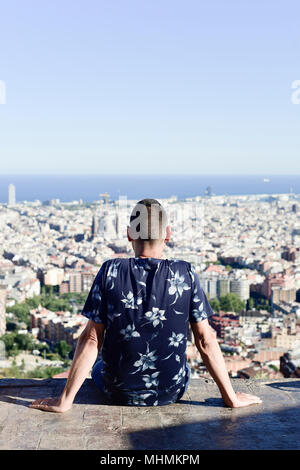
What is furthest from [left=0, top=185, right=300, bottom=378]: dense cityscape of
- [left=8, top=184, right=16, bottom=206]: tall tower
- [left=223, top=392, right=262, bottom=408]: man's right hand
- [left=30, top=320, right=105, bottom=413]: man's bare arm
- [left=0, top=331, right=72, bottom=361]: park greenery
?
[left=30, top=320, right=105, bottom=413]: man's bare arm

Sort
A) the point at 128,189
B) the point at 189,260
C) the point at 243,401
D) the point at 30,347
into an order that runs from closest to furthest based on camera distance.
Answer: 1. the point at 243,401
2. the point at 30,347
3. the point at 189,260
4. the point at 128,189

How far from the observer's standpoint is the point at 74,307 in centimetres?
1430

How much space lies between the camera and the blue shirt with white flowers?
1268 mm

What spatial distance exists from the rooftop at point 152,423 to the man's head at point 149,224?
1.21 ft

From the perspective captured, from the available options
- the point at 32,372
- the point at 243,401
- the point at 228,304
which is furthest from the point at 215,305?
the point at 243,401

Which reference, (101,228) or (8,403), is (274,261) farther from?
(8,403)

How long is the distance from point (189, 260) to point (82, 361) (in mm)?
17342

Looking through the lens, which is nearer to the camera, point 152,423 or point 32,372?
point 152,423

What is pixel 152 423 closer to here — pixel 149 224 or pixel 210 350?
pixel 210 350

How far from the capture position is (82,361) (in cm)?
129

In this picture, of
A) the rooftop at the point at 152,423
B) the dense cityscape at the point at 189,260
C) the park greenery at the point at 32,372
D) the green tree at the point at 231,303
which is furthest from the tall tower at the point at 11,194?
the rooftop at the point at 152,423

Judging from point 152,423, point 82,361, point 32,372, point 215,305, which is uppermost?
point 82,361

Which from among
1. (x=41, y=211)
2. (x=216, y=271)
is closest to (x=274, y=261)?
(x=216, y=271)

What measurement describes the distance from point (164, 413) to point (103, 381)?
0.16 metres
